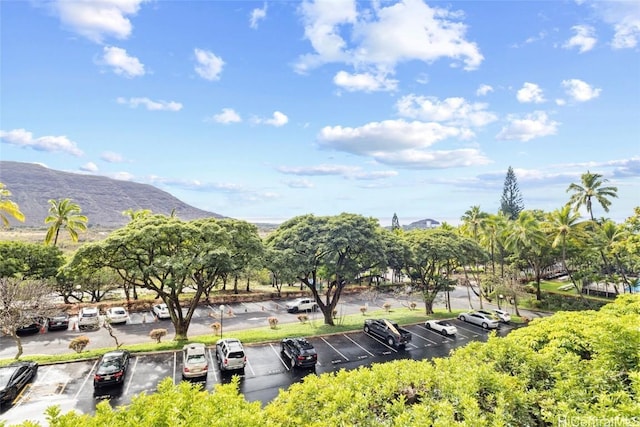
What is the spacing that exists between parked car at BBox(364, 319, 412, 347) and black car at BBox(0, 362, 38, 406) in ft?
62.4

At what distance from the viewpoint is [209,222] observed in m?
22.0

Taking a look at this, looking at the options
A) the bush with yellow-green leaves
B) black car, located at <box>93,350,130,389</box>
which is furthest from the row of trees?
the bush with yellow-green leaves

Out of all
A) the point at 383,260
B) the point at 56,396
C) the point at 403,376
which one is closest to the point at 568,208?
the point at 383,260

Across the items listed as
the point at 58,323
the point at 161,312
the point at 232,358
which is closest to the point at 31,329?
the point at 58,323

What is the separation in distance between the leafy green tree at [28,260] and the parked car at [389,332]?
27455 mm

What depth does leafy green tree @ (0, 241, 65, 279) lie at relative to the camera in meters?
26.5

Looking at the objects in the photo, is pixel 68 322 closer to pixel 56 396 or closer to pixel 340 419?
pixel 56 396

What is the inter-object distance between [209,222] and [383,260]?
12791 millimetres

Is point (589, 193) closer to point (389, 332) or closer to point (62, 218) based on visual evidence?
point (389, 332)

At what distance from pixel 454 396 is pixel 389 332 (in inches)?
670

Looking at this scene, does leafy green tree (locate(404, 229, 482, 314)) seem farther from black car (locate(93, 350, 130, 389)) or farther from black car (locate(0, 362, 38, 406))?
black car (locate(0, 362, 38, 406))

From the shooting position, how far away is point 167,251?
21.1 m

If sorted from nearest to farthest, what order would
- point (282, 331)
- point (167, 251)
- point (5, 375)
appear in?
point (5, 375) → point (167, 251) → point (282, 331)

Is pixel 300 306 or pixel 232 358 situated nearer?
pixel 232 358
